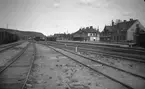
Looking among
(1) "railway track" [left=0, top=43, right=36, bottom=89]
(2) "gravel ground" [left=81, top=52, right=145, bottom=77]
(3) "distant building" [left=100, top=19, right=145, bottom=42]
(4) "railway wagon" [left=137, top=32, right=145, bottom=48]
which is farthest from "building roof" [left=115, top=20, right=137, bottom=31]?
(1) "railway track" [left=0, top=43, right=36, bottom=89]

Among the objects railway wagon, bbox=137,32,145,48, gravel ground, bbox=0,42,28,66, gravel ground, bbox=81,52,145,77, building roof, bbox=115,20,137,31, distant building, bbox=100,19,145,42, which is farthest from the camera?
building roof, bbox=115,20,137,31

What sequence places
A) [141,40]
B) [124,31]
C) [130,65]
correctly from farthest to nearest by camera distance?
[124,31], [141,40], [130,65]

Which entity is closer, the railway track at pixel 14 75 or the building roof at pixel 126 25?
the railway track at pixel 14 75

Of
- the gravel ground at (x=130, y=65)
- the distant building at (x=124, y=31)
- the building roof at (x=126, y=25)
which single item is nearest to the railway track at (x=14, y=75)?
the gravel ground at (x=130, y=65)

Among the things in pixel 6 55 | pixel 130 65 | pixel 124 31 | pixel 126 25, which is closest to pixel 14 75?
pixel 130 65

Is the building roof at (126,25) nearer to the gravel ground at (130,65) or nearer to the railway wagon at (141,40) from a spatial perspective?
A: the railway wagon at (141,40)

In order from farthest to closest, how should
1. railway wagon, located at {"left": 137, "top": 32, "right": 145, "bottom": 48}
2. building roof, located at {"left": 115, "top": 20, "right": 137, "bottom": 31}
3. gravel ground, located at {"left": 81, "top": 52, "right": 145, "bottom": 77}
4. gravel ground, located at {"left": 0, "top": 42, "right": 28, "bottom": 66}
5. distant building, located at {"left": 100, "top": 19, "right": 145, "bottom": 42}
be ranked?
1. building roof, located at {"left": 115, "top": 20, "right": 137, "bottom": 31}
2. distant building, located at {"left": 100, "top": 19, "right": 145, "bottom": 42}
3. railway wagon, located at {"left": 137, "top": 32, "right": 145, "bottom": 48}
4. gravel ground, located at {"left": 0, "top": 42, "right": 28, "bottom": 66}
5. gravel ground, located at {"left": 81, "top": 52, "right": 145, "bottom": 77}

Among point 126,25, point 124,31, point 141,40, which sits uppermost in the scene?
point 126,25

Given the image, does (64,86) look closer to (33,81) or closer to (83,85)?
(83,85)

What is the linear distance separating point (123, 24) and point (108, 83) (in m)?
59.6

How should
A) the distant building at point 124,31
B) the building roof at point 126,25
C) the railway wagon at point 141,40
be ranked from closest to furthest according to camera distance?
the railway wagon at point 141,40 → the distant building at point 124,31 → the building roof at point 126,25

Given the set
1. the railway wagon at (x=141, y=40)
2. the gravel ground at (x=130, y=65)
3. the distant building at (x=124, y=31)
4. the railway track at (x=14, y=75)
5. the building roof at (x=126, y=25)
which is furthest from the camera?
the building roof at (x=126, y=25)

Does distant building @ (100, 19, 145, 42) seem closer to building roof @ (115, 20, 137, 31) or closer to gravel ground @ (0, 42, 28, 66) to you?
building roof @ (115, 20, 137, 31)

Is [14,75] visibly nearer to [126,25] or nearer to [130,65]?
[130,65]
